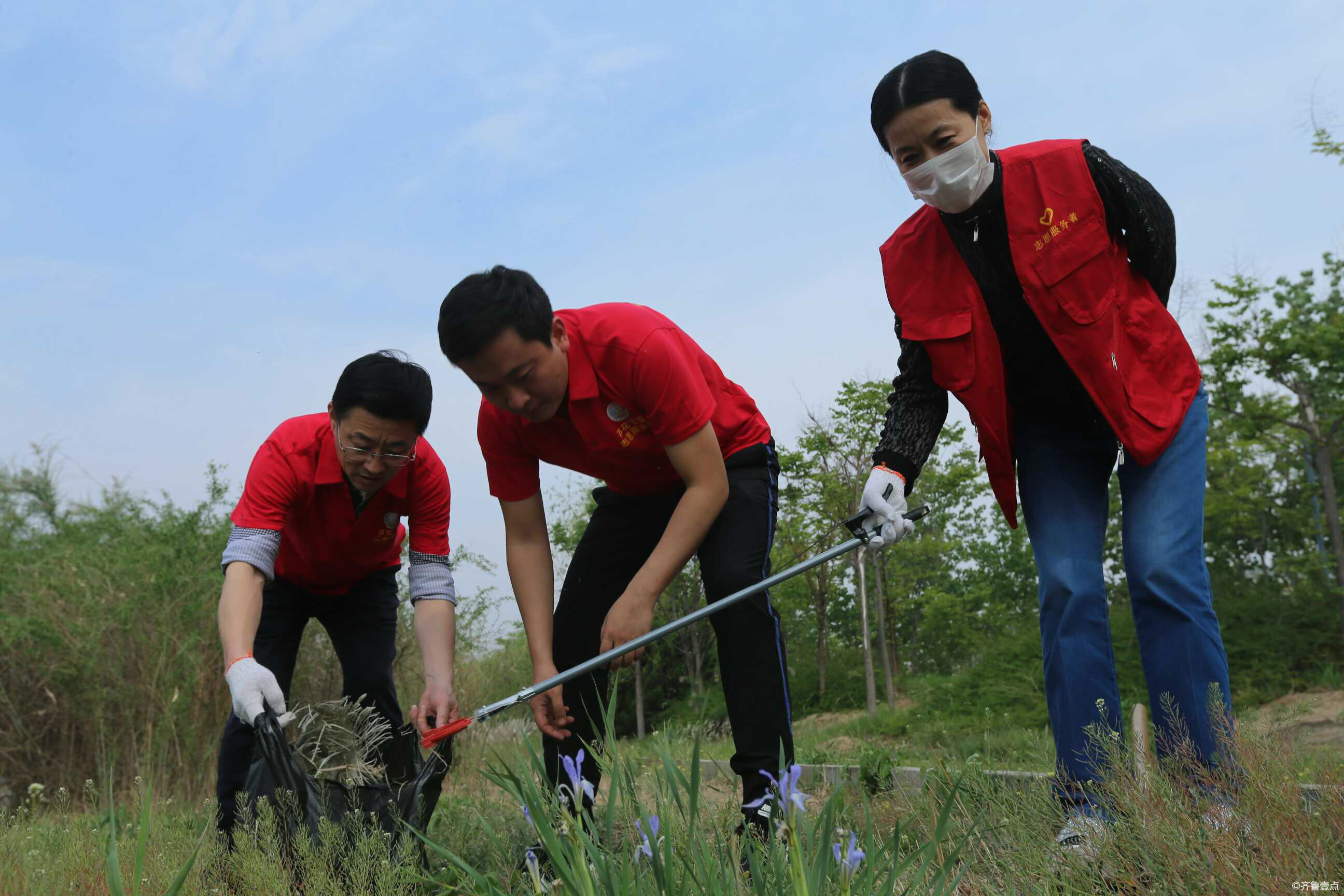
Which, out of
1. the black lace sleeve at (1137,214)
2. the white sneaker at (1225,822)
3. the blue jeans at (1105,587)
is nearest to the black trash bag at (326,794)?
the blue jeans at (1105,587)

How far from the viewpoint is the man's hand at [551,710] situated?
9.45 feet

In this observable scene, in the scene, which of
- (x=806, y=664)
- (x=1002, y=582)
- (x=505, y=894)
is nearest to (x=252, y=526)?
(x=505, y=894)

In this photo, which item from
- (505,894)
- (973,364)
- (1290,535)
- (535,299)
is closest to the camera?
(505,894)

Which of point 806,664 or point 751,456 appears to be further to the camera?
point 806,664

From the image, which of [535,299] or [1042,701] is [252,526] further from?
[1042,701]

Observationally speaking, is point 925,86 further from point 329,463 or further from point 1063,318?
point 329,463

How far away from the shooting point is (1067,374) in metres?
2.52

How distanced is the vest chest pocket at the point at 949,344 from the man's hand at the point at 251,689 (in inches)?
74.3

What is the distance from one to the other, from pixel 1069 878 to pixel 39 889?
2000mm

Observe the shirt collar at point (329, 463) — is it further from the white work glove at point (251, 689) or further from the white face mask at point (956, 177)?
the white face mask at point (956, 177)

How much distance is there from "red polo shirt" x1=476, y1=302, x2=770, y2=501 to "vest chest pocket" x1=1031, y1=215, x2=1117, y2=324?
90 centimetres

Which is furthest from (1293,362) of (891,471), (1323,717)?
(891,471)

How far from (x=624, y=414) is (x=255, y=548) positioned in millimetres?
1180

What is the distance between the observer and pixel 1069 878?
5.92 feet
